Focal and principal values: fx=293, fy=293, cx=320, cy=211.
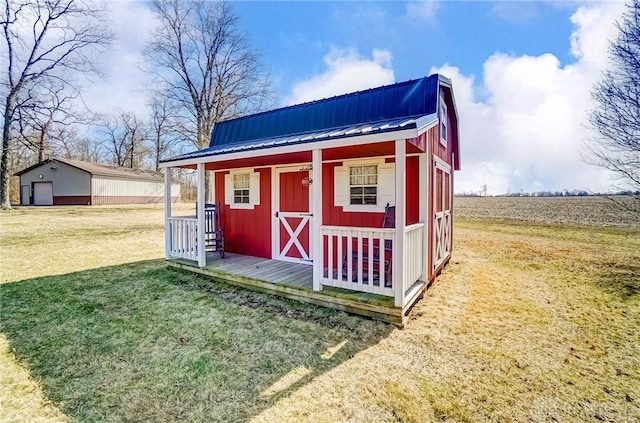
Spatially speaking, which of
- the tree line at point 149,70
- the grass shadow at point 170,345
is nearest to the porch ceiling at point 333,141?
the grass shadow at point 170,345

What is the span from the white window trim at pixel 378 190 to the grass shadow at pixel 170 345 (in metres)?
2.14

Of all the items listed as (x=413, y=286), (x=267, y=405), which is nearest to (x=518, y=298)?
(x=413, y=286)

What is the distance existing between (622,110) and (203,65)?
71.1 ft

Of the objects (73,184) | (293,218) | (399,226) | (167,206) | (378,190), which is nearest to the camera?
(399,226)

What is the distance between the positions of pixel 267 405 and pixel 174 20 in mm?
23743

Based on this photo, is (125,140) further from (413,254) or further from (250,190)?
(413,254)

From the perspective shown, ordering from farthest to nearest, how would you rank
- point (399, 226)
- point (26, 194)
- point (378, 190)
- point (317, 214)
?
point (26, 194) → point (378, 190) → point (317, 214) → point (399, 226)

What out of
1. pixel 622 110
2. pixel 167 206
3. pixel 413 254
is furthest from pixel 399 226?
pixel 622 110

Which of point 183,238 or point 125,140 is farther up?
point 125,140

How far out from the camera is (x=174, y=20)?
19250 millimetres

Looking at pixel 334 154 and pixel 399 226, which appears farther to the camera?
pixel 334 154

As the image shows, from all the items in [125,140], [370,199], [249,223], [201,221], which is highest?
[125,140]

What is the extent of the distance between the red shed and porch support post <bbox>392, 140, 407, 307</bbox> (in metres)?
0.01

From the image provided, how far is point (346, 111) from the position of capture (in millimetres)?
6441
